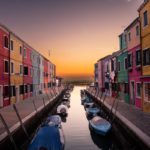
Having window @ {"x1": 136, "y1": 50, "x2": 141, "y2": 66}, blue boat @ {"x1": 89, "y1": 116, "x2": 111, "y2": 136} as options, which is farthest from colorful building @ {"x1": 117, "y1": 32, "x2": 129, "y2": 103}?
blue boat @ {"x1": 89, "y1": 116, "x2": 111, "y2": 136}

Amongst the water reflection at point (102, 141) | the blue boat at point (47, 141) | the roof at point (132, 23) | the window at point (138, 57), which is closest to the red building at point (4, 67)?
the water reflection at point (102, 141)

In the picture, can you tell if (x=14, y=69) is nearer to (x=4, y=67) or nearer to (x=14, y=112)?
(x=4, y=67)

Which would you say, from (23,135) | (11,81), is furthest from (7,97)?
(23,135)

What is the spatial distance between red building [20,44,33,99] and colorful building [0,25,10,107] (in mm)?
8733

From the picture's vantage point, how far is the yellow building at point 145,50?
76.0 ft

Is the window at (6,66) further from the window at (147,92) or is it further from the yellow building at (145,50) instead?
the window at (147,92)

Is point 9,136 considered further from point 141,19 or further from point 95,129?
point 141,19

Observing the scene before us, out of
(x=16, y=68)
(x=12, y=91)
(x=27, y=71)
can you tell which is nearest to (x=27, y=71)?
(x=27, y=71)

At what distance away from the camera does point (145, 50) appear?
945 inches

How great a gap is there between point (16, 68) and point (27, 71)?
7.11 metres

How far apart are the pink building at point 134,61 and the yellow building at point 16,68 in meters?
15.6

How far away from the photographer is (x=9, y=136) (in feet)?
49.3

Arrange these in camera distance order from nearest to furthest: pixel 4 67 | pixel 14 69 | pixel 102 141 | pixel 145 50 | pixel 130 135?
pixel 130 135 < pixel 102 141 < pixel 145 50 < pixel 4 67 < pixel 14 69

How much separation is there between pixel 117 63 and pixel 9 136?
26155 millimetres
